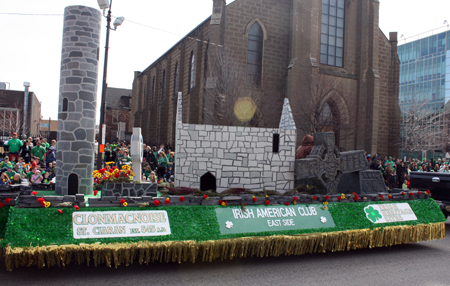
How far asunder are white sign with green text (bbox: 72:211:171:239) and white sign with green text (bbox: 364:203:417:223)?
3.87 meters

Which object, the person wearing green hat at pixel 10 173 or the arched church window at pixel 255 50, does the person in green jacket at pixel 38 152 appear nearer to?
the person wearing green hat at pixel 10 173

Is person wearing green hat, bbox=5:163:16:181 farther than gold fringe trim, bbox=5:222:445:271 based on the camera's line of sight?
Yes

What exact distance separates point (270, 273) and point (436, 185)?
20.8ft

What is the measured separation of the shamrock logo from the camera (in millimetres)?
6839

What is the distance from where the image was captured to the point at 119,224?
16.9 feet

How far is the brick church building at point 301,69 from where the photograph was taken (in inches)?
883

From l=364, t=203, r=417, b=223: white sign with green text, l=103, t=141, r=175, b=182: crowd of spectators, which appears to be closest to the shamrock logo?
l=364, t=203, r=417, b=223: white sign with green text

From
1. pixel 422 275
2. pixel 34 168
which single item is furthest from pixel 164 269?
pixel 34 168

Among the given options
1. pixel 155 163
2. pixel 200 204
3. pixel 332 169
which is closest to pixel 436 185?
pixel 332 169

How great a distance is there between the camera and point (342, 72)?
2528 centimetres

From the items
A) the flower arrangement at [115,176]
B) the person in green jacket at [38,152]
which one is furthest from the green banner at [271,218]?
the person in green jacket at [38,152]

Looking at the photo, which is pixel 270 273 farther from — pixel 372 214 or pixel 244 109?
pixel 244 109

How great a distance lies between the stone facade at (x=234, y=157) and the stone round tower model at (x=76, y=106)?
198 cm

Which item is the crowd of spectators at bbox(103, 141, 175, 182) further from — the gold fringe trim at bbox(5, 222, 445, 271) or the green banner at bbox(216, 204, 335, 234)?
the gold fringe trim at bbox(5, 222, 445, 271)
